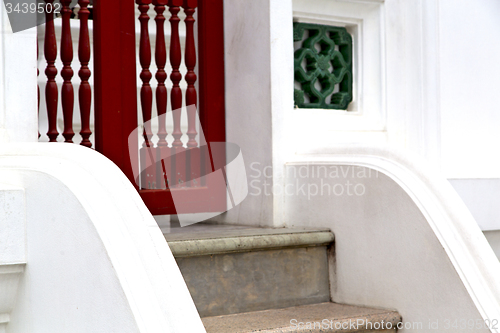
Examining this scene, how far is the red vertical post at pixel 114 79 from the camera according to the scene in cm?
167

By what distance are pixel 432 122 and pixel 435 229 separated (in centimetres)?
73

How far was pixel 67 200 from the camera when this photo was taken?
992 millimetres

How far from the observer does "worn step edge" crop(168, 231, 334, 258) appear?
54.1 inches

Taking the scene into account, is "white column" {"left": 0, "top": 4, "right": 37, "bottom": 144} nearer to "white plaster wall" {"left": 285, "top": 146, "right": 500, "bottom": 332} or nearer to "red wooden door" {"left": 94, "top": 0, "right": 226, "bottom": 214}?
"red wooden door" {"left": 94, "top": 0, "right": 226, "bottom": 214}

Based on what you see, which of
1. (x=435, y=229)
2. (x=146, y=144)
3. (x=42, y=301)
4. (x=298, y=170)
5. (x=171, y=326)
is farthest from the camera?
(x=146, y=144)

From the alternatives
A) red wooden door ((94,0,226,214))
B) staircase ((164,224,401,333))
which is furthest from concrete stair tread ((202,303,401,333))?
red wooden door ((94,0,226,214))

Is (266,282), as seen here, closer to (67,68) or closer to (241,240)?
(241,240)

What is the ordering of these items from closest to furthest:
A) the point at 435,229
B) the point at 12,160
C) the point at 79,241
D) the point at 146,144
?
1. the point at 79,241
2. the point at 12,160
3. the point at 435,229
4. the point at 146,144

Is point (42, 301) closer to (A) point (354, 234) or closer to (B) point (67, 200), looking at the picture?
(B) point (67, 200)

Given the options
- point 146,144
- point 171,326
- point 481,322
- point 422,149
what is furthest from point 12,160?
point 422,149

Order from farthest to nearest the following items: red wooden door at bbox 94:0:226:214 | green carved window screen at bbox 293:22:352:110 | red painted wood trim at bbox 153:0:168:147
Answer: green carved window screen at bbox 293:22:352:110
red painted wood trim at bbox 153:0:168:147
red wooden door at bbox 94:0:226:214

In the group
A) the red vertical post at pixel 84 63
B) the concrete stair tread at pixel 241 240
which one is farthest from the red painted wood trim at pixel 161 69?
the concrete stair tread at pixel 241 240

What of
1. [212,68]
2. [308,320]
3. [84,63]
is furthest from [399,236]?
[84,63]

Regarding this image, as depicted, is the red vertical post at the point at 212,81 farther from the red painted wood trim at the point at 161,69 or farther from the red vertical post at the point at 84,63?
the red vertical post at the point at 84,63
